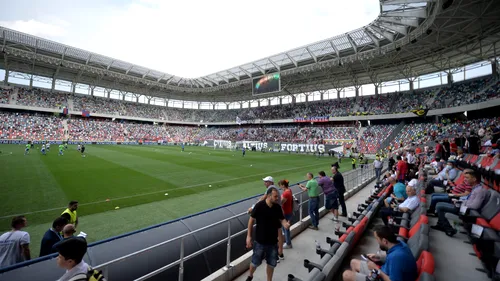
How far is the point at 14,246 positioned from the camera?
3889 millimetres

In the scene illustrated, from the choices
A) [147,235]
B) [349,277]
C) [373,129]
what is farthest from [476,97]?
[147,235]

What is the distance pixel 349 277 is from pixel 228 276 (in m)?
2.28

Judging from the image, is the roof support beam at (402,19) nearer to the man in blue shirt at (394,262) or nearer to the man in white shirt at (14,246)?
the man in blue shirt at (394,262)

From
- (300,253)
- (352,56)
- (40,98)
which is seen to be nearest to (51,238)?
(300,253)

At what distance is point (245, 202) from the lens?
20.4 ft

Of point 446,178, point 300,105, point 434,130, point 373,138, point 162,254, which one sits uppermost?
point 300,105

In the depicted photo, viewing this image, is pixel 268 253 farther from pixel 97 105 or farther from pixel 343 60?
pixel 97 105

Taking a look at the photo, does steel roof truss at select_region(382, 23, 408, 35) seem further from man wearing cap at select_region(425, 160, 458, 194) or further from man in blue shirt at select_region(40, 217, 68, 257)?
man in blue shirt at select_region(40, 217, 68, 257)

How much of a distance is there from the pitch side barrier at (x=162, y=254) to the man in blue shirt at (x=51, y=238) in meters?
1.28

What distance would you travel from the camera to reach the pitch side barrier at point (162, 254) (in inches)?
115

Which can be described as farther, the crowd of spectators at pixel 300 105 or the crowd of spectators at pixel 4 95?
the crowd of spectators at pixel 4 95

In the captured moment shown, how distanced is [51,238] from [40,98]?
63506mm

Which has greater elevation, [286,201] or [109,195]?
[286,201]

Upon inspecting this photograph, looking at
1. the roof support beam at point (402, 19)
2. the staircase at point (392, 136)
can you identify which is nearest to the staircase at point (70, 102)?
the roof support beam at point (402, 19)
